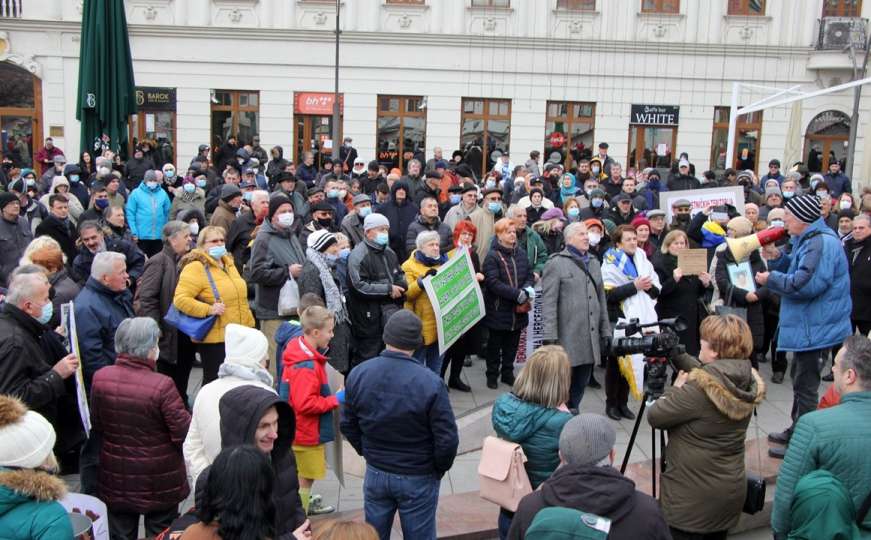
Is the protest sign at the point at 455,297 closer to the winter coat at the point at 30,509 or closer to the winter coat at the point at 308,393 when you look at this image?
the winter coat at the point at 308,393

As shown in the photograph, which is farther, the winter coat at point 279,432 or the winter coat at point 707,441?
the winter coat at point 707,441

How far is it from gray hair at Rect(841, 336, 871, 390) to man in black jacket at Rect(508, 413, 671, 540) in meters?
1.37

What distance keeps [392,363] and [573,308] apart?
131 inches

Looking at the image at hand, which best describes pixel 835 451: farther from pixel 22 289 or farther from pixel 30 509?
pixel 22 289

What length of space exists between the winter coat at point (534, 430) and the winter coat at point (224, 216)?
5.66 m

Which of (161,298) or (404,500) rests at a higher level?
(161,298)

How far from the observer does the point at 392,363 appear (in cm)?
436

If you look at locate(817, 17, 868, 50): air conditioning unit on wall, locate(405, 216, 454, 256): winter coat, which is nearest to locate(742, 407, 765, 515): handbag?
locate(405, 216, 454, 256): winter coat

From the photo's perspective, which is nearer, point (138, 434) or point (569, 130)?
point (138, 434)

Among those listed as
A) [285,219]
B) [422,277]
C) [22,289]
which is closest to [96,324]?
[22,289]

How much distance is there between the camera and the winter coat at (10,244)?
333 inches

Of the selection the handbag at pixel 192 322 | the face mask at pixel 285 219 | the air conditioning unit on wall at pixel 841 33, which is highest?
the air conditioning unit on wall at pixel 841 33

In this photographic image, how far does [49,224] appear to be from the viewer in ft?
29.7

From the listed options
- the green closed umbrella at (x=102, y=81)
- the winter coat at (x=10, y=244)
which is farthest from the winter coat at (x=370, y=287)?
the green closed umbrella at (x=102, y=81)
